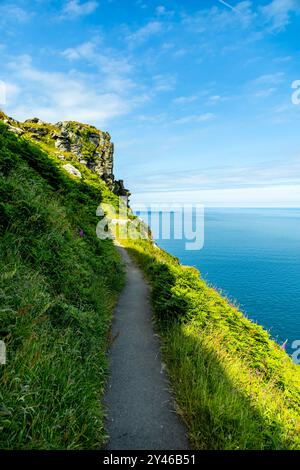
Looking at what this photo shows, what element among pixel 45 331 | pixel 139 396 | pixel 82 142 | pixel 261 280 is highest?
pixel 82 142

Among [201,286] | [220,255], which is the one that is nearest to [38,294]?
[201,286]

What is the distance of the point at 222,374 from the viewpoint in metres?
5.54

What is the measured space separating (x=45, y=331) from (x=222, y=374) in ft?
13.1

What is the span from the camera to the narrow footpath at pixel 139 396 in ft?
12.9

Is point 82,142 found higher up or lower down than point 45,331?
higher up

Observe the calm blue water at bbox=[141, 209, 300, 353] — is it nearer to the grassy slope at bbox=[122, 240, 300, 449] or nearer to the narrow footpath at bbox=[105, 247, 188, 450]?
the grassy slope at bbox=[122, 240, 300, 449]

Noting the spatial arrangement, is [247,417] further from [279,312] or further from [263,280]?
[263,280]

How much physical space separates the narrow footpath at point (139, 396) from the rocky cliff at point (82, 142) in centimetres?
5475

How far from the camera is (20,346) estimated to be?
12.2 ft

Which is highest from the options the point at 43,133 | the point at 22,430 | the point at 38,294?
the point at 43,133

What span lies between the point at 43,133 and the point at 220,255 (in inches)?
2918

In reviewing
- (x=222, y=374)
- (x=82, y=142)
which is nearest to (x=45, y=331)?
(x=222, y=374)

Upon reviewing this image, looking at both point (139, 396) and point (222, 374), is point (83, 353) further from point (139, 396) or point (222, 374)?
point (222, 374)

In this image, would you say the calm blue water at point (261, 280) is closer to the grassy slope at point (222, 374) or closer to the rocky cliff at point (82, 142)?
the grassy slope at point (222, 374)
